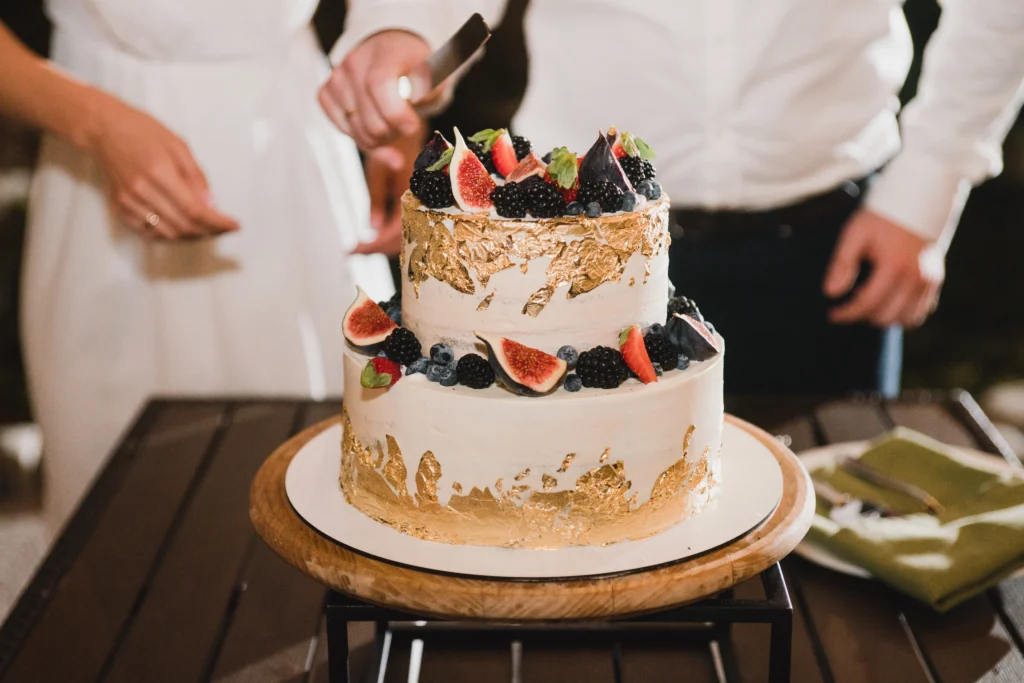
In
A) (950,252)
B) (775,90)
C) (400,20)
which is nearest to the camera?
(400,20)

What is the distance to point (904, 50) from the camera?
8.87ft

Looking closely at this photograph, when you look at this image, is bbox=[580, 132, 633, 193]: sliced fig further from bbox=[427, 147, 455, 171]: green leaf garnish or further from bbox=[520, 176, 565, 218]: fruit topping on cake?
bbox=[427, 147, 455, 171]: green leaf garnish

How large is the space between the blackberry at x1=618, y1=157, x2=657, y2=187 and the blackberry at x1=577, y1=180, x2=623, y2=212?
0.09 metres

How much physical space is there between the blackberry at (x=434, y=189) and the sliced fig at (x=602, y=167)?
0.19 m

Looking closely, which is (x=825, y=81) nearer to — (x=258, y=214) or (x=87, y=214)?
(x=258, y=214)

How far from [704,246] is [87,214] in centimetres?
152

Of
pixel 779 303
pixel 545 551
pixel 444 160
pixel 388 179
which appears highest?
pixel 444 160

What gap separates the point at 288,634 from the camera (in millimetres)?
1706

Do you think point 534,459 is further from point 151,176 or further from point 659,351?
point 151,176

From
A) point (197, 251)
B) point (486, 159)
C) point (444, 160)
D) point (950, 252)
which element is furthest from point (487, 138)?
point (950, 252)

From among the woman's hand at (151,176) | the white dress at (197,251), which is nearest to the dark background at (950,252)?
the white dress at (197,251)

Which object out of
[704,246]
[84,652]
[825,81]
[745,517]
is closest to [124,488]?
[84,652]

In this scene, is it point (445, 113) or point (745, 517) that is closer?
point (745, 517)

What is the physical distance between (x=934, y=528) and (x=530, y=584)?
0.82 metres
